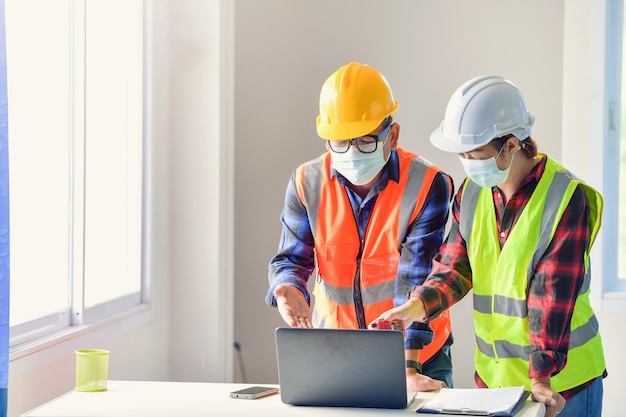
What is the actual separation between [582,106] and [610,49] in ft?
0.93

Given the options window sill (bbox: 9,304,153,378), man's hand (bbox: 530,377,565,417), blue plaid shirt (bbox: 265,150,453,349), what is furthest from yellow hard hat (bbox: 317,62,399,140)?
window sill (bbox: 9,304,153,378)

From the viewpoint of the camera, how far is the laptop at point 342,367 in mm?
1959

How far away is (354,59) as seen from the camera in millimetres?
4289

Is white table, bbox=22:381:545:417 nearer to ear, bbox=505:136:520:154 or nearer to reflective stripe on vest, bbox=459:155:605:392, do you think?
reflective stripe on vest, bbox=459:155:605:392

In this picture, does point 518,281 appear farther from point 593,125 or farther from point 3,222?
point 593,125

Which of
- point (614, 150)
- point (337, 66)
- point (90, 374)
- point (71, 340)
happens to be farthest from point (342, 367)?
point (337, 66)

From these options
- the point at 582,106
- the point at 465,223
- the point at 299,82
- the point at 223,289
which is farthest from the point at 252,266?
the point at 465,223

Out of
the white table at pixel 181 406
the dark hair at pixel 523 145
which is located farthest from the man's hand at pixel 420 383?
the dark hair at pixel 523 145

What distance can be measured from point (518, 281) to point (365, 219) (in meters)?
0.56

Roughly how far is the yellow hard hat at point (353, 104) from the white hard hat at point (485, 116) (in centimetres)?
28

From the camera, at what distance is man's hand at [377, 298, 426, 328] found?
225 cm

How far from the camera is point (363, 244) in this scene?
8.39 ft

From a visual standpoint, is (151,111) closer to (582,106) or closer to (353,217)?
(353,217)

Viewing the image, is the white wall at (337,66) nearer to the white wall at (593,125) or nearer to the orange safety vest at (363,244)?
the white wall at (593,125)
